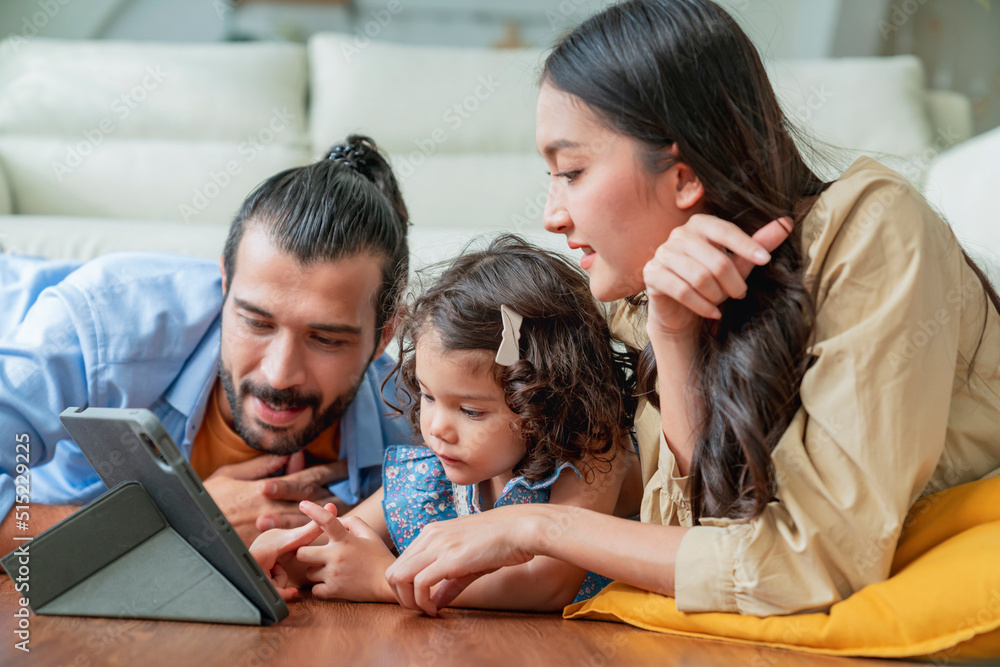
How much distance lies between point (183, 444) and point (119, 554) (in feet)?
2.07

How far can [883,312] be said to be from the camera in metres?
0.79

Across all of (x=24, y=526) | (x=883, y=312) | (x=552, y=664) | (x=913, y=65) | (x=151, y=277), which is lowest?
(x=24, y=526)

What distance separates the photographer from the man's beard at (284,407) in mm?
1300

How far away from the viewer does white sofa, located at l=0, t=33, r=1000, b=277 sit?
2.40 m

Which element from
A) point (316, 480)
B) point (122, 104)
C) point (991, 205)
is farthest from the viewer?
point (122, 104)

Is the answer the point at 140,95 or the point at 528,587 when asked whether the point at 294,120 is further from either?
the point at 528,587

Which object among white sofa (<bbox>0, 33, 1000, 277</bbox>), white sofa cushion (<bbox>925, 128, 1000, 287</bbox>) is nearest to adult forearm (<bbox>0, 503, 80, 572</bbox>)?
white sofa (<bbox>0, 33, 1000, 277</bbox>)

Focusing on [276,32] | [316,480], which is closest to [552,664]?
[316,480]

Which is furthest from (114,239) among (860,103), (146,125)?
(860,103)

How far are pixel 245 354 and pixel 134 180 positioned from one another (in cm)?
140

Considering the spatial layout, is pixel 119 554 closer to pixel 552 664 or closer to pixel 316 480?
pixel 552 664

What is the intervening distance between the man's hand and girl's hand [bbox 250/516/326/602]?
0.13 meters

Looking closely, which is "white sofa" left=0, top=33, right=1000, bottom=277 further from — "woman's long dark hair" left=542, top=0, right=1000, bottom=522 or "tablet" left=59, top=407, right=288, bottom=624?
"tablet" left=59, top=407, right=288, bottom=624

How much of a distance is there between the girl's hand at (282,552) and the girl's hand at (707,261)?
0.53 metres
